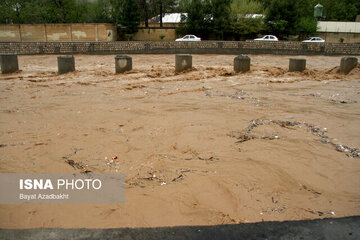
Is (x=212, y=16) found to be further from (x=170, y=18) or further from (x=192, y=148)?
(x=192, y=148)

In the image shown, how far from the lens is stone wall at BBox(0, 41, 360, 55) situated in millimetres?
21672

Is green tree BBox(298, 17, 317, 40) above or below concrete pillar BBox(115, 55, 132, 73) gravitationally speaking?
above

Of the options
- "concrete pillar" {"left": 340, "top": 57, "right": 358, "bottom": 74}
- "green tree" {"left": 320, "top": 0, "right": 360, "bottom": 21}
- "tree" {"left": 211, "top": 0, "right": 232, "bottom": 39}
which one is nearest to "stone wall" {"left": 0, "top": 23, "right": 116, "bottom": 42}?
"tree" {"left": 211, "top": 0, "right": 232, "bottom": 39}

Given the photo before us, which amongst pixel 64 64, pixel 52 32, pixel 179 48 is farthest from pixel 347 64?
pixel 52 32

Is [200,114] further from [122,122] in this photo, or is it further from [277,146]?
[277,146]

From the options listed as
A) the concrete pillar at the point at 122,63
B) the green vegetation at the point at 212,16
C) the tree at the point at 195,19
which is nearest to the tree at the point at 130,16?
the green vegetation at the point at 212,16

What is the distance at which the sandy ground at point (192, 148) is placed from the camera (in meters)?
3.80

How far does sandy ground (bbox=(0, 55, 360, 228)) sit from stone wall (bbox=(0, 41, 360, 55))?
39.1 feet

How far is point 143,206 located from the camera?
3896 millimetres

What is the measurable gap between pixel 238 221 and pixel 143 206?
112cm

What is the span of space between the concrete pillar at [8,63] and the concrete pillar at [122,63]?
4.53 meters

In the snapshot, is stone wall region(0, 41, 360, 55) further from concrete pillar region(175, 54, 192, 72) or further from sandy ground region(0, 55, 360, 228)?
sandy ground region(0, 55, 360, 228)
